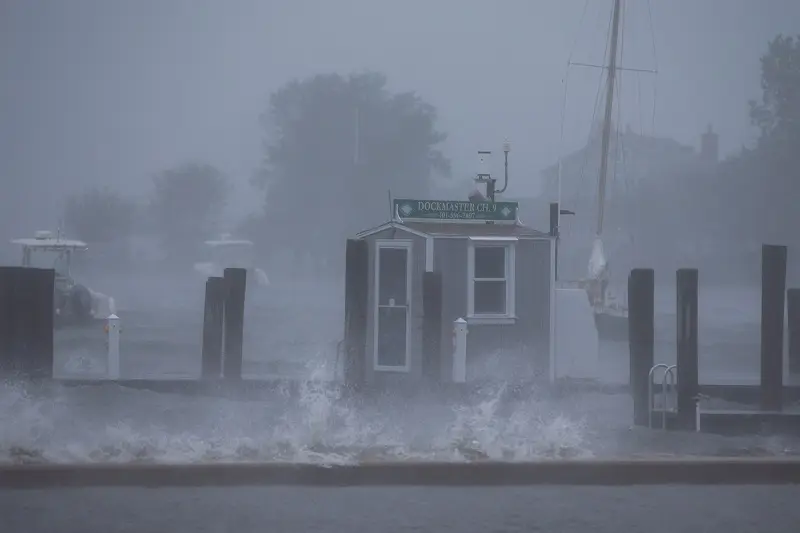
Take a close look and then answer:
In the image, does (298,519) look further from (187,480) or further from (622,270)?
(622,270)

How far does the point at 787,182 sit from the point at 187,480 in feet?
140

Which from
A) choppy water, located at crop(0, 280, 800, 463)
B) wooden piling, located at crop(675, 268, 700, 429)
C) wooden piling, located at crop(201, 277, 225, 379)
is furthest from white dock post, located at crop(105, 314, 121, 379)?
wooden piling, located at crop(675, 268, 700, 429)

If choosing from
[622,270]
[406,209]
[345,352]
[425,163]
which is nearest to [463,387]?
[345,352]

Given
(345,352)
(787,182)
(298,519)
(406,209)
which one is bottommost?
(298,519)

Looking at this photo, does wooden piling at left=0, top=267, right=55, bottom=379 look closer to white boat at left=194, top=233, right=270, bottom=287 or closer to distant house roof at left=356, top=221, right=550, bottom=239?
distant house roof at left=356, top=221, right=550, bottom=239

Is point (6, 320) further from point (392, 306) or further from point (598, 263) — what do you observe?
point (598, 263)

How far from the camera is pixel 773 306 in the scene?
13.3 meters

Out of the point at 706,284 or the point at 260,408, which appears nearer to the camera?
the point at 260,408

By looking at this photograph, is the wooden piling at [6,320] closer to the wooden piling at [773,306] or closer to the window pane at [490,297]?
the window pane at [490,297]

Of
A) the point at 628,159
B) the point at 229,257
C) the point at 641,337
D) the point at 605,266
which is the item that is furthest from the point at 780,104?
the point at 641,337

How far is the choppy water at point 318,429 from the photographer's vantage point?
34.1 ft

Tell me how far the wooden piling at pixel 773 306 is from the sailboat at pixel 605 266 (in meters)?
17.5

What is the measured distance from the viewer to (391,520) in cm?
869

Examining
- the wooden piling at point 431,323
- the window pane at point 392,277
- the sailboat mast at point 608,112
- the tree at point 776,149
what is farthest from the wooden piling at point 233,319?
the tree at point 776,149
